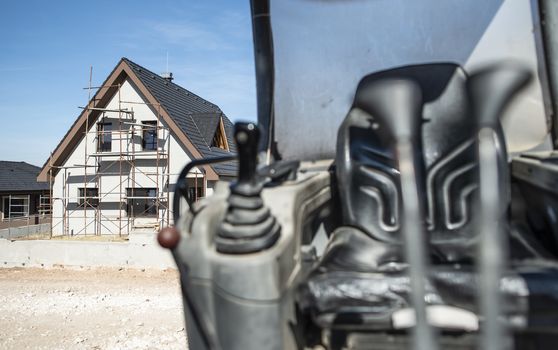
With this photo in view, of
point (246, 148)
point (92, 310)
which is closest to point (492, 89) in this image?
point (246, 148)

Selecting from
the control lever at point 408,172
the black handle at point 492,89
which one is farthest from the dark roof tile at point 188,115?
the black handle at point 492,89

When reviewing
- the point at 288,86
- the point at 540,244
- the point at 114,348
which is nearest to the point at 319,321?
the point at 540,244

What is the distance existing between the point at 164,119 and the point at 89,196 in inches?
162

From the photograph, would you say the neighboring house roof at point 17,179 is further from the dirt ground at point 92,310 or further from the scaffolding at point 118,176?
the dirt ground at point 92,310

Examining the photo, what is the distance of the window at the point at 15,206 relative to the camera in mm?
22141

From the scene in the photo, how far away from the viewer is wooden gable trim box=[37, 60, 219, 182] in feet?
47.1

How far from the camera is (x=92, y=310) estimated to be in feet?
21.7

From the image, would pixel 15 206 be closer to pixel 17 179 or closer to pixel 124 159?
pixel 17 179

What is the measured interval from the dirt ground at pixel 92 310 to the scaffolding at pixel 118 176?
15.4 feet

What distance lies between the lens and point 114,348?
471 centimetres

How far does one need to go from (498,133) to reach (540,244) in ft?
1.65

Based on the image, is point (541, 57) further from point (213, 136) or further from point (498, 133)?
point (213, 136)

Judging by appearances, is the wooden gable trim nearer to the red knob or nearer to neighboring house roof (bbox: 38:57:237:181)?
neighboring house roof (bbox: 38:57:237:181)

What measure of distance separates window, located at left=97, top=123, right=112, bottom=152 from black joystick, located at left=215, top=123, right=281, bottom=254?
1526 cm
